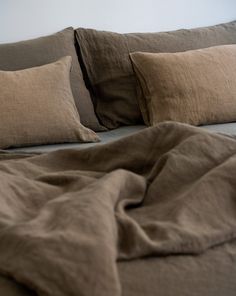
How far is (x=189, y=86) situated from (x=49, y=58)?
1.82 feet

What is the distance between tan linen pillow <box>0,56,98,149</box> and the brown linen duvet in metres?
0.45

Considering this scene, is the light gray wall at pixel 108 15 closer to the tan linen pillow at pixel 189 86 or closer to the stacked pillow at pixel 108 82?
the stacked pillow at pixel 108 82

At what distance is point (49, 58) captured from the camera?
5.82ft

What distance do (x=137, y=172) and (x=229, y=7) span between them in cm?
156

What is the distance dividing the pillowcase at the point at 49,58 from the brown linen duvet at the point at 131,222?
2.40ft

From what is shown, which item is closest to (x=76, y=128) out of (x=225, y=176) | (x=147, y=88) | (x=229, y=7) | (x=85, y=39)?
(x=147, y=88)

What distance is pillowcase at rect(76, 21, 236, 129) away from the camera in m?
1.85

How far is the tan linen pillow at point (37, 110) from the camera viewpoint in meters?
1.50

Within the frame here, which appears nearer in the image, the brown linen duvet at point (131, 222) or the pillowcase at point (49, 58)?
the brown linen duvet at point (131, 222)

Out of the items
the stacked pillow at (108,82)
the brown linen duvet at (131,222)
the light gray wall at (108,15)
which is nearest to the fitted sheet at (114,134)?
the stacked pillow at (108,82)

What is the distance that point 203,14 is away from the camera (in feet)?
7.33

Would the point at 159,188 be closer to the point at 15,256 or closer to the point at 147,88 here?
the point at 15,256

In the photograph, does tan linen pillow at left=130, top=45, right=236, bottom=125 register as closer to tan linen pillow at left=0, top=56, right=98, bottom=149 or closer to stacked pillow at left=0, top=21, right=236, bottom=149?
stacked pillow at left=0, top=21, right=236, bottom=149

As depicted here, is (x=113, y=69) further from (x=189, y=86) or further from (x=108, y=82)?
(x=189, y=86)
